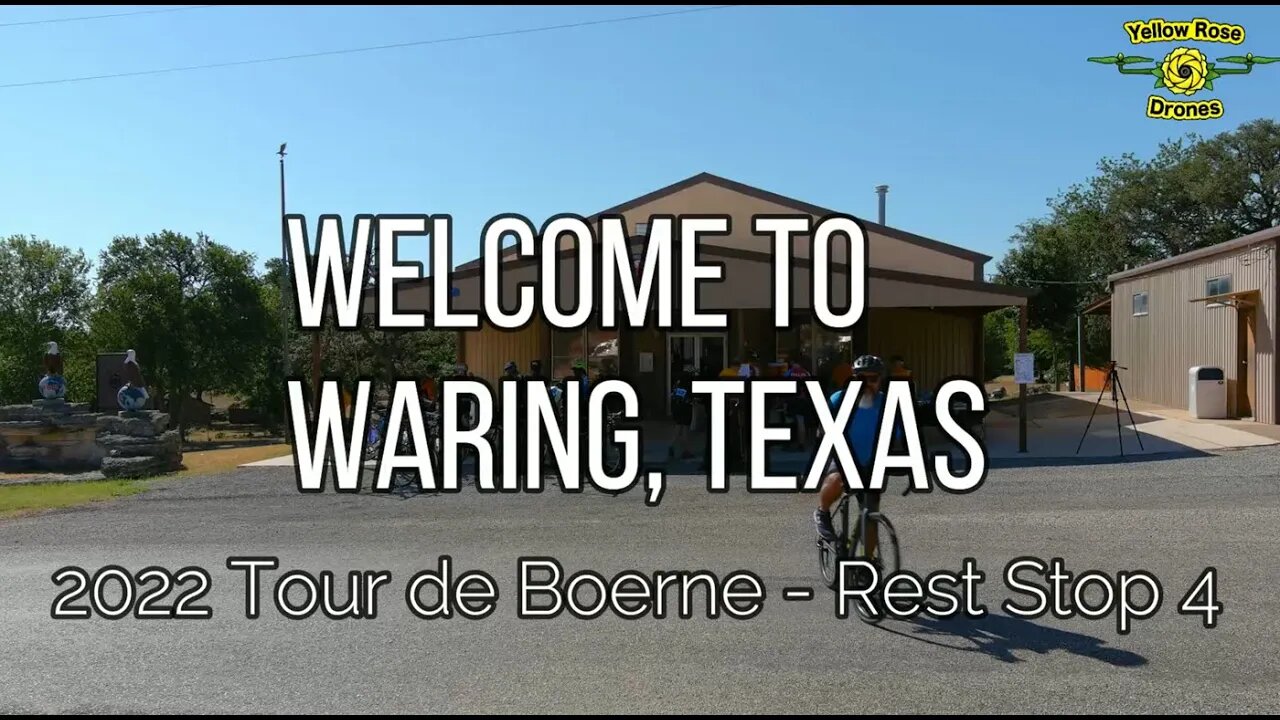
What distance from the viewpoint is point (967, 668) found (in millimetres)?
5352

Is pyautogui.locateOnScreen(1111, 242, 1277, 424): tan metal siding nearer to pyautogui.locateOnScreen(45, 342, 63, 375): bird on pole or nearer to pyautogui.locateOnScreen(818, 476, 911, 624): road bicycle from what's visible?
pyautogui.locateOnScreen(818, 476, 911, 624): road bicycle

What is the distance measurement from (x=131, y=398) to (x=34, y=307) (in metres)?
47.2

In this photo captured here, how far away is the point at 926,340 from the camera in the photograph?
70.5ft

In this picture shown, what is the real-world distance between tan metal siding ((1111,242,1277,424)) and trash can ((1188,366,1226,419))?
372 mm

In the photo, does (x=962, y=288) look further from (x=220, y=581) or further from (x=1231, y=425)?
(x=220, y=581)

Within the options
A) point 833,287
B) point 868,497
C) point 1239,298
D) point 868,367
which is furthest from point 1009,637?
point 1239,298

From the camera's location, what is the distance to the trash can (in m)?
20.2

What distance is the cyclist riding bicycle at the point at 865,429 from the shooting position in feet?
20.9

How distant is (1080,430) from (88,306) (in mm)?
56267

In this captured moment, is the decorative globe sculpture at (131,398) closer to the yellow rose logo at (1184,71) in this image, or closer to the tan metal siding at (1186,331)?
the yellow rose logo at (1184,71)

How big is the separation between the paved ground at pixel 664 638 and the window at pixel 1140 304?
17.8m

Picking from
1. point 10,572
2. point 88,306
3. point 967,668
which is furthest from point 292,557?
point 88,306

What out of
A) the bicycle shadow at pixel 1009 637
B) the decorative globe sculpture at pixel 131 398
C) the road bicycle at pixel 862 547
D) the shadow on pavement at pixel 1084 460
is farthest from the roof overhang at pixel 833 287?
the bicycle shadow at pixel 1009 637

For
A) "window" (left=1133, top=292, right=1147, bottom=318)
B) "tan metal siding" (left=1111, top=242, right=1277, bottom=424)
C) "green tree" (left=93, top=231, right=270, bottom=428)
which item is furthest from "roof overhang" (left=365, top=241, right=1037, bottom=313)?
"green tree" (left=93, top=231, right=270, bottom=428)
